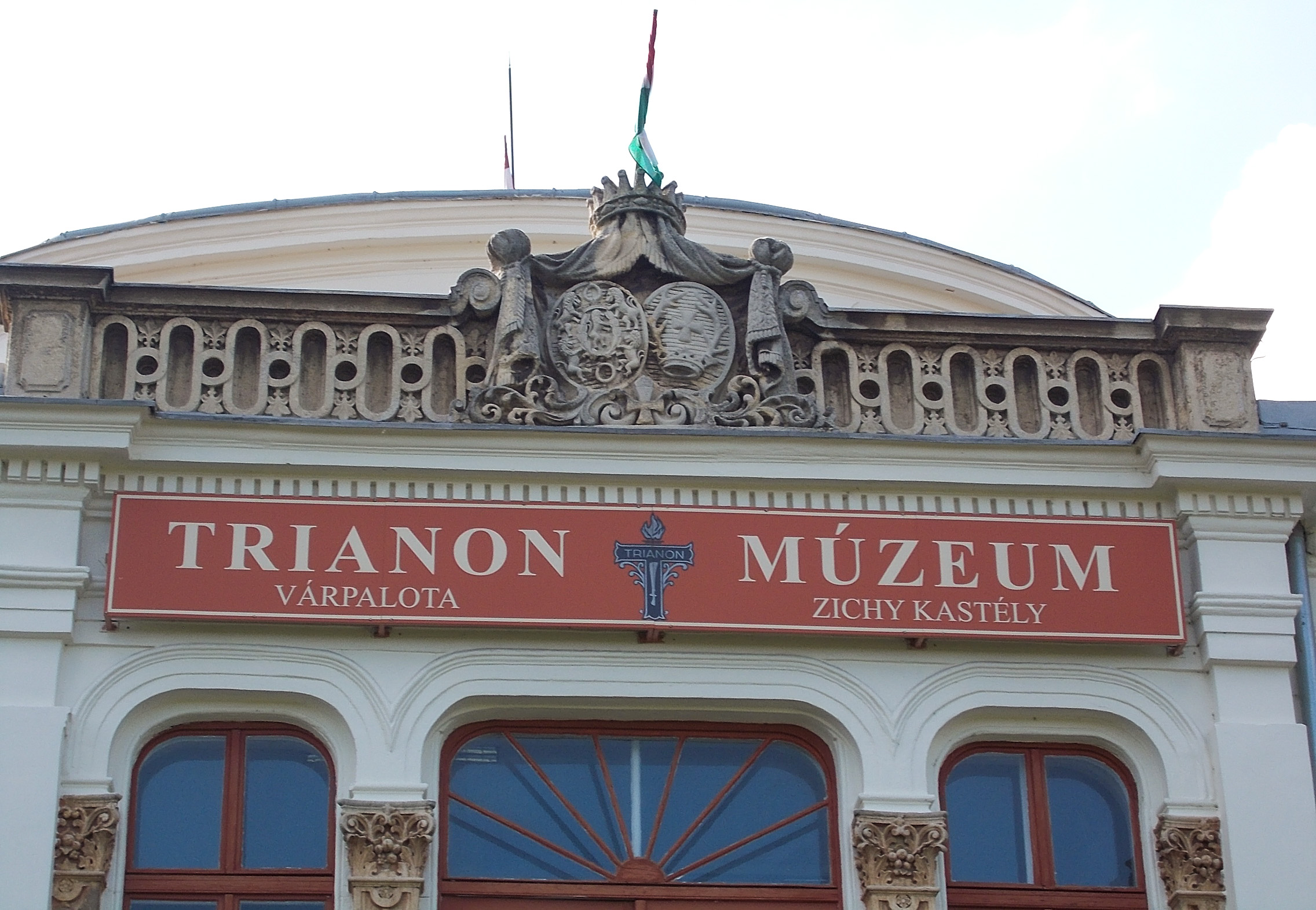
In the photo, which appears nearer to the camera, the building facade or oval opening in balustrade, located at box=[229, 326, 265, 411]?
the building facade

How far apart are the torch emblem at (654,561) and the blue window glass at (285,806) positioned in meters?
2.23

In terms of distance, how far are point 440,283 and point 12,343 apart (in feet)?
26.8

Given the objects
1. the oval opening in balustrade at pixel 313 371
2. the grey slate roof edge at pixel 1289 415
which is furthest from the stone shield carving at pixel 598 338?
the grey slate roof edge at pixel 1289 415

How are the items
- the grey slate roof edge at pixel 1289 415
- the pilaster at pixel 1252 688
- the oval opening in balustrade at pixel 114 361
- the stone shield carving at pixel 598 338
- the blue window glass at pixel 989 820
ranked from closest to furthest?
1. the pilaster at pixel 1252 688
2. the blue window glass at pixel 989 820
3. the oval opening in balustrade at pixel 114 361
4. the stone shield carving at pixel 598 338
5. the grey slate roof edge at pixel 1289 415

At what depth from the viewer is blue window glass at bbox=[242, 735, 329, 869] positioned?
47.6ft

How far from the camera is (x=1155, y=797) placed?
14.9 meters

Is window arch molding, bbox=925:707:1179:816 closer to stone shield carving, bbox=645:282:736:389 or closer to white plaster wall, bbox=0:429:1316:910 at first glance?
white plaster wall, bbox=0:429:1316:910

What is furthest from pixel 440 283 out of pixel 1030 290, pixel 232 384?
pixel 232 384

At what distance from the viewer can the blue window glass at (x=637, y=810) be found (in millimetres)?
14742

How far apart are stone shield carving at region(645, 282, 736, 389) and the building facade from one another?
21mm

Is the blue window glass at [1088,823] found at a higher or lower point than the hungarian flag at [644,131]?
lower

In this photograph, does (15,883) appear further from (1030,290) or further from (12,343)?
(1030,290)

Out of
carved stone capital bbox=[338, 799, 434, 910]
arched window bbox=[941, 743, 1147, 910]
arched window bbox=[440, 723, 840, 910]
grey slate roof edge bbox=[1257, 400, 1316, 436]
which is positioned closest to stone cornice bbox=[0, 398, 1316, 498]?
grey slate roof edge bbox=[1257, 400, 1316, 436]

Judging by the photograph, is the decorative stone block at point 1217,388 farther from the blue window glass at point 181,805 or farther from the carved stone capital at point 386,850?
the blue window glass at point 181,805
